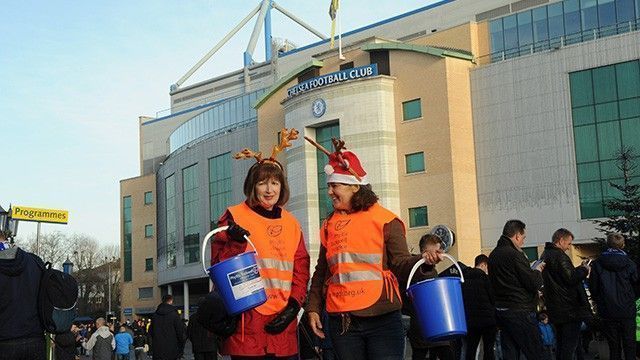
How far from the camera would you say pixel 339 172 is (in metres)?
6.18

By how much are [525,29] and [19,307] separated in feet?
144

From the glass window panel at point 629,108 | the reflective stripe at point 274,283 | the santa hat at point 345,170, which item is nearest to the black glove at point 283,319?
the reflective stripe at point 274,283

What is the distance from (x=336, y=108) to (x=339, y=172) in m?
42.8

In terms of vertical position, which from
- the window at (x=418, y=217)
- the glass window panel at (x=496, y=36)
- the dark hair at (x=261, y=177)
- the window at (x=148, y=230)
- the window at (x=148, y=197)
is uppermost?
the glass window panel at (x=496, y=36)

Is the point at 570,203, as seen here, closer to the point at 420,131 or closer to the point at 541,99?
the point at 541,99

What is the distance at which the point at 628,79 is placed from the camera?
140 feet

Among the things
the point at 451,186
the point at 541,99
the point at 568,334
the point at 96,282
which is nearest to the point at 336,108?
the point at 451,186

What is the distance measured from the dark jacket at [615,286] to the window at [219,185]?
52430mm

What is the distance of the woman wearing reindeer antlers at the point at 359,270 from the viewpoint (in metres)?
5.79

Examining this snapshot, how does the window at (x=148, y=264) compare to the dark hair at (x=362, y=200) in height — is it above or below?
below

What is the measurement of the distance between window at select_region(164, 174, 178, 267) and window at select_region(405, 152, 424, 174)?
94.5 feet

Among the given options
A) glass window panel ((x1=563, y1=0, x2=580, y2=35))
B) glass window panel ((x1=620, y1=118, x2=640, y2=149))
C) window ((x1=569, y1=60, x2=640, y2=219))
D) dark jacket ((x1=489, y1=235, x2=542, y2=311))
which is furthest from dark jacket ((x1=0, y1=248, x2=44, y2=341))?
glass window panel ((x1=563, y1=0, x2=580, y2=35))

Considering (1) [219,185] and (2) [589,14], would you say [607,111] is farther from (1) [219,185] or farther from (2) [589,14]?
(1) [219,185]

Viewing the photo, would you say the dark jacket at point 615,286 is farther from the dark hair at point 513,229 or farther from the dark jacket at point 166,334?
the dark jacket at point 166,334
